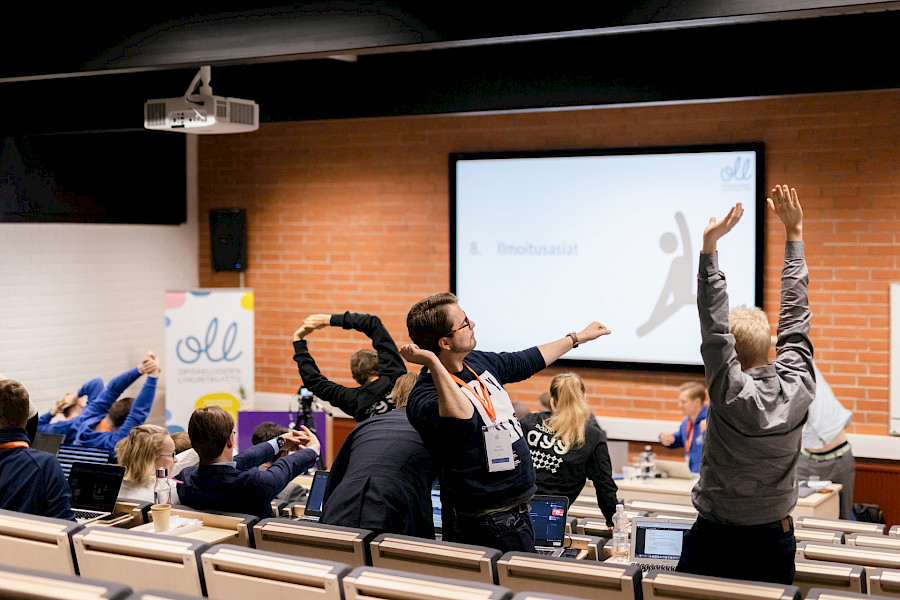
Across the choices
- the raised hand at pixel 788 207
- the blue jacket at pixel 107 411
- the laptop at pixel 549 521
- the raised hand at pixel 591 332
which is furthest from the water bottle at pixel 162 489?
the blue jacket at pixel 107 411

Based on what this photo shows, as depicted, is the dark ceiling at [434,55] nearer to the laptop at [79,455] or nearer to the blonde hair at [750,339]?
the blonde hair at [750,339]

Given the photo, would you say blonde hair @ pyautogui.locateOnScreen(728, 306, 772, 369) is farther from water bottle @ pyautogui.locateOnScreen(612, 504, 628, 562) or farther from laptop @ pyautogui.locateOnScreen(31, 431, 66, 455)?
laptop @ pyautogui.locateOnScreen(31, 431, 66, 455)

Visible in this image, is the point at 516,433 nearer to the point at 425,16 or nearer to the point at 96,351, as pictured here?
the point at 425,16

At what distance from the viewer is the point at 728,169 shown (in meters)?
7.38

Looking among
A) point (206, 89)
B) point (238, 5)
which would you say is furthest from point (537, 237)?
point (238, 5)

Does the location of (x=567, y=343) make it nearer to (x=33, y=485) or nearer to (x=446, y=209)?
(x=33, y=485)

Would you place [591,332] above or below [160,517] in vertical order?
above

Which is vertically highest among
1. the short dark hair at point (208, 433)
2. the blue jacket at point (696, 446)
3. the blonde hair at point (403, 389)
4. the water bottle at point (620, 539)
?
the blonde hair at point (403, 389)

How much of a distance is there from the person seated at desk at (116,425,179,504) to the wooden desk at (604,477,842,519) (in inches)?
115

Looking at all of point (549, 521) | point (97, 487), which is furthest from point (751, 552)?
point (97, 487)

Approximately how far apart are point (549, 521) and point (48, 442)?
339cm

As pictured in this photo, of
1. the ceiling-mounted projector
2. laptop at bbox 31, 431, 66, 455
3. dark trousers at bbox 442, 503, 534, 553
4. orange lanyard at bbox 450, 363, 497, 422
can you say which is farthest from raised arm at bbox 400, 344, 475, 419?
laptop at bbox 31, 431, 66, 455

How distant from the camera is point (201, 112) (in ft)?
19.4

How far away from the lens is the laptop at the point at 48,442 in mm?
5758
